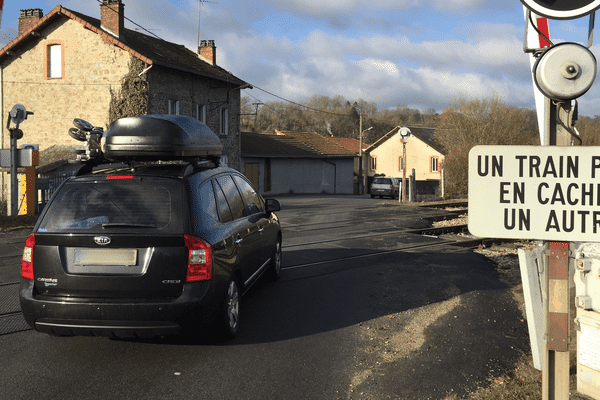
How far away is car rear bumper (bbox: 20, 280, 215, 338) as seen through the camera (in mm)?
4680

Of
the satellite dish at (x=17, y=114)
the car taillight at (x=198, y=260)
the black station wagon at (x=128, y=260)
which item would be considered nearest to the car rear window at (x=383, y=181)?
the satellite dish at (x=17, y=114)

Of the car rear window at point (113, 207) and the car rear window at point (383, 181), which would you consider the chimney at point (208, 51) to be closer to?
the car rear window at point (383, 181)

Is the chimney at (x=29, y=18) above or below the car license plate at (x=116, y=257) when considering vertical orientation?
above

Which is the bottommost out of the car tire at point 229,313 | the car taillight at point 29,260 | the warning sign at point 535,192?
the car tire at point 229,313

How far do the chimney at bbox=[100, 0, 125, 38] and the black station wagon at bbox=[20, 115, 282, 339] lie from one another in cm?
2278

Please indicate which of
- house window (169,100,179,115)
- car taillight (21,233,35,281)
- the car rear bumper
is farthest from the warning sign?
house window (169,100,179,115)

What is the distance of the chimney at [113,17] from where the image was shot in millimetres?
25484

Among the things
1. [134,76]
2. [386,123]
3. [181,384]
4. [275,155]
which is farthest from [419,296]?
[386,123]

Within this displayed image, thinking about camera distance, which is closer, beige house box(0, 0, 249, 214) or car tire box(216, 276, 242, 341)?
car tire box(216, 276, 242, 341)

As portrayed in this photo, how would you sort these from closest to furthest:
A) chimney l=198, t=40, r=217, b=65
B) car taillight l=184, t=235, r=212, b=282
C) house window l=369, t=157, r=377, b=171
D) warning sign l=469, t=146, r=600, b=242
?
warning sign l=469, t=146, r=600, b=242
car taillight l=184, t=235, r=212, b=282
chimney l=198, t=40, r=217, b=65
house window l=369, t=157, r=377, b=171

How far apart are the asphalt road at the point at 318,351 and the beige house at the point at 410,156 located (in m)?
50.7

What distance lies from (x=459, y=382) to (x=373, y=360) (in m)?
0.81

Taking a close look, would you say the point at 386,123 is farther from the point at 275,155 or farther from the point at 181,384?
the point at 181,384

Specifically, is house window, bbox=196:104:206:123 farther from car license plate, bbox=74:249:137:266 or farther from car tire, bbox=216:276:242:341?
car license plate, bbox=74:249:137:266
